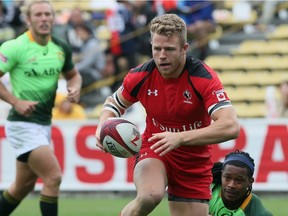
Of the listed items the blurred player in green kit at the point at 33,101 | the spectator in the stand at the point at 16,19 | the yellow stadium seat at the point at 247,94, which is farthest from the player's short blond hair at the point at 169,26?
the spectator in the stand at the point at 16,19

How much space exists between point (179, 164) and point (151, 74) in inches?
30.6

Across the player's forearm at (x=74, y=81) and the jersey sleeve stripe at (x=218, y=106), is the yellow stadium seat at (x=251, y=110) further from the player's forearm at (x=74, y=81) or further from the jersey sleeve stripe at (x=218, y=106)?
the jersey sleeve stripe at (x=218, y=106)

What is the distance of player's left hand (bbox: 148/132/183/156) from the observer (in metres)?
6.84

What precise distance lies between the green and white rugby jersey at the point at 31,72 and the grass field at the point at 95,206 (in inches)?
85.4

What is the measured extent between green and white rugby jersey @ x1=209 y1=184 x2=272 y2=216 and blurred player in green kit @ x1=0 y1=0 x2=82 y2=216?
1.80 metres

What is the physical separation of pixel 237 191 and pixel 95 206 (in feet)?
16.4

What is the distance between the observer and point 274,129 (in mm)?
13555

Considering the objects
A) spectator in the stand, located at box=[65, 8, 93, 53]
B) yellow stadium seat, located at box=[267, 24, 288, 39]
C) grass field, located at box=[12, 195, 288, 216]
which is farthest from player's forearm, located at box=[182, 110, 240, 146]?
yellow stadium seat, located at box=[267, 24, 288, 39]

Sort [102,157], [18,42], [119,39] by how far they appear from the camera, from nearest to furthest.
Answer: [18,42] → [102,157] → [119,39]

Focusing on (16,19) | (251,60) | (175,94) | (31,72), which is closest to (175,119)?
(175,94)

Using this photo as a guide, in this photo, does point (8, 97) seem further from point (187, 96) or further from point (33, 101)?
point (187, 96)

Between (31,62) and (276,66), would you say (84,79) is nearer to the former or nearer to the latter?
(276,66)

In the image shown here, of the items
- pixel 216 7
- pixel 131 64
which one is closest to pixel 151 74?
pixel 131 64

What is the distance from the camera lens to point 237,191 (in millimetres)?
7742
